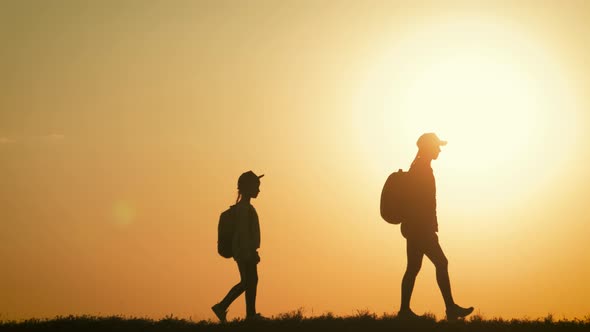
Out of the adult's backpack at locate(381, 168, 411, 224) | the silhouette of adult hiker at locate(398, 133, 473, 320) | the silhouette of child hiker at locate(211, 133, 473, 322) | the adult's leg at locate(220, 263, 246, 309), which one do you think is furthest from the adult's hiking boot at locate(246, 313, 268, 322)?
the adult's backpack at locate(381, 168, 411, 224)

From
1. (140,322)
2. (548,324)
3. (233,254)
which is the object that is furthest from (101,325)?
(548,324)

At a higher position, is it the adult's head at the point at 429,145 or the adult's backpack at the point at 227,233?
the adult's head at the point at 429,145

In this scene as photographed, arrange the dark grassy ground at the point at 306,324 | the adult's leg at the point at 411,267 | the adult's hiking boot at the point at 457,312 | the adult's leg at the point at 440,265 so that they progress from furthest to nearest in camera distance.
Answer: the adult's leg at the point at 411,267
the adult's leg at the point at 440,265
the adult's hiking boot at the point at 457,312
the dark grassy ground at the point at 306,324

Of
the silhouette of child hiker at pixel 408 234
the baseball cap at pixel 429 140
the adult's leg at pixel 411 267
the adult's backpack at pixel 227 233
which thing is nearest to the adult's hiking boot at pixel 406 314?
the silhouette of child hiker at pixel 408 234

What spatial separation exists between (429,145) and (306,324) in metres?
3.74

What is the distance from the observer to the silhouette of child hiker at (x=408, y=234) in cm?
1930

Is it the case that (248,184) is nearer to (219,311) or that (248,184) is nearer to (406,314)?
(219,311)

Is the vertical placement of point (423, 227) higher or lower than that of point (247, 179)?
lower

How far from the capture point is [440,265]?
19.5m

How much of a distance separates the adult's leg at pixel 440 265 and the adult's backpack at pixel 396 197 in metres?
0.62

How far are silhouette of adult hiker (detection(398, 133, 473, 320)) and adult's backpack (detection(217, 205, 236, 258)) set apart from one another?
282cm

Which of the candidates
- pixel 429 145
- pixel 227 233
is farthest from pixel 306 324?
pixel 429 145

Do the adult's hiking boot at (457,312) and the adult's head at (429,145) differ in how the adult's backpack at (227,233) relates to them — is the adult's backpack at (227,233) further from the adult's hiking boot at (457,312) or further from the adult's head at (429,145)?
the adult's hiking boot at (457,312)

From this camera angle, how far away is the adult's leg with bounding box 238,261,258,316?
19.3m
